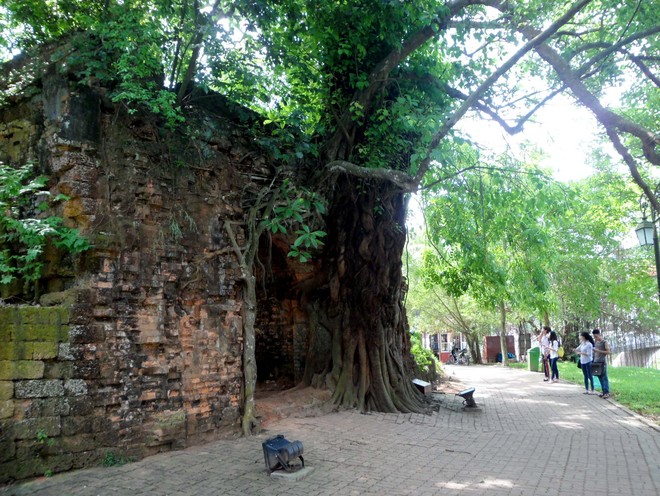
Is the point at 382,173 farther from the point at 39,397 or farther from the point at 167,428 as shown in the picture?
the point at 39,397

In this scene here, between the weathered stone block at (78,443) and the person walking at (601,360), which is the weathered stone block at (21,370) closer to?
the weathered stone block at (78,443)

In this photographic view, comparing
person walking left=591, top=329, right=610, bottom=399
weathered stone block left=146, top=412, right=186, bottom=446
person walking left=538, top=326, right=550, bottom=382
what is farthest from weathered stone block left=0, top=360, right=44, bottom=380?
person walking left=538, top=326, right=550, bottom=382

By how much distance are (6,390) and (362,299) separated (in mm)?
6125

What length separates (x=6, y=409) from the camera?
5191mm

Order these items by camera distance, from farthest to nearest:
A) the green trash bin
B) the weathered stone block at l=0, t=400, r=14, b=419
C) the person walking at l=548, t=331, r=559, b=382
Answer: the green trash bin, the person walking at l=548, t=331, r=559, b=382, the weathered stone block at l=0, t=400, r=14, b=419

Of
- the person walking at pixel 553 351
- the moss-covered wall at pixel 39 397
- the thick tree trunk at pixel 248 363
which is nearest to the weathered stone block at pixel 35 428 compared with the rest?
the moss-covered wall at pixel 39 397

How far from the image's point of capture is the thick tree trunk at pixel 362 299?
9664mm

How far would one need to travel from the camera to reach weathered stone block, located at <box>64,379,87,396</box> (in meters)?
5.62

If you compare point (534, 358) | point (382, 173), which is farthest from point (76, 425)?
point (534, 358)

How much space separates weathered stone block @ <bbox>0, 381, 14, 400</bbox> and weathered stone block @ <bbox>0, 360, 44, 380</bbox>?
0.17 ft

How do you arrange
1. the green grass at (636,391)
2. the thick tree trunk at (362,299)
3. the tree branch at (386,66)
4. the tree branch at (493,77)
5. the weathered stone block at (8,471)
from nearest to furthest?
1. the weathered stone block at (8,471)
2. the tree branch at (493,77)
3. the tree branch at (386,66)
4. the thick tree trunk at (362,299)
5. the green grass at (636,391)

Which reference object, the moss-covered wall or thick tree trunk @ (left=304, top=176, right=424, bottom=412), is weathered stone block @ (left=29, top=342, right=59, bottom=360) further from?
thick tree trunk @ (left=304, top=176, right=424, bottom=412)

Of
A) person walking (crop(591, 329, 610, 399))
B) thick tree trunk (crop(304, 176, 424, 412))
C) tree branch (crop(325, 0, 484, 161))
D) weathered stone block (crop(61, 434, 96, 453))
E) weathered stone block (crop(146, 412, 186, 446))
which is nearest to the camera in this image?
weathered stone block (crop(61, 434, 96, 453))

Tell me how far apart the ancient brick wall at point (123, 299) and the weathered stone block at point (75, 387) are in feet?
0.04
